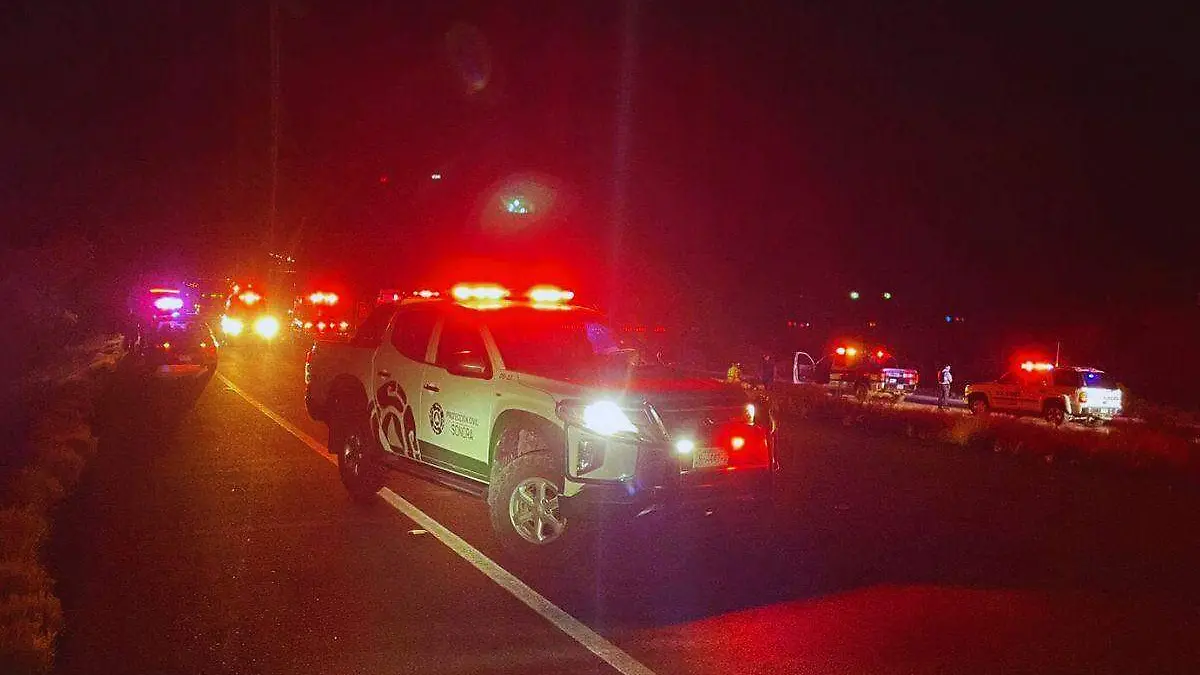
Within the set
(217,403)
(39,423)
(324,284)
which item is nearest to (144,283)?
(324,284)

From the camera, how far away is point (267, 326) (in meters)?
38.8

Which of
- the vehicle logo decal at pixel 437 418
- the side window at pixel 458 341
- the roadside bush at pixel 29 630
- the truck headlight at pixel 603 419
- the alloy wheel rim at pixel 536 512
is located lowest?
the roadside bush at pixel 29 630

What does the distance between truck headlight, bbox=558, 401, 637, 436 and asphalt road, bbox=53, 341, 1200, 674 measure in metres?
0.72

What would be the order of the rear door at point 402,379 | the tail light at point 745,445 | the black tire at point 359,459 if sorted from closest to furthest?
the tail light at point 745,445 → the rear door at point 402,379 → the black tire at point 359,459

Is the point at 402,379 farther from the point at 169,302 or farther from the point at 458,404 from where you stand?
the point at 169,302

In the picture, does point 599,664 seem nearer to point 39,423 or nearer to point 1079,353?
point 39,423

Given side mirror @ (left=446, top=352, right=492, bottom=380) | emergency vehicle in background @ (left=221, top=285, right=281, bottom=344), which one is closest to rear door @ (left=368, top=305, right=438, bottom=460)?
side mirror @ (left=446, top=352, right=492, bottom=380)

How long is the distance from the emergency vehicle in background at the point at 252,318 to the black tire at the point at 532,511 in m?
33.3

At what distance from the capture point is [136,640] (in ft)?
18.9

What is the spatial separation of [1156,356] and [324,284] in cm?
3084

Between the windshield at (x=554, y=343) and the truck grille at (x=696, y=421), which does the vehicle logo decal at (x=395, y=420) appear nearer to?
the windshield at (x=554, y=343)

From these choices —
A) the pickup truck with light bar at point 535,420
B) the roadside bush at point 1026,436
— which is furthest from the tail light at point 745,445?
the roadside bush at point 1026,436

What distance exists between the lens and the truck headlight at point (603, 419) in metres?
7.09

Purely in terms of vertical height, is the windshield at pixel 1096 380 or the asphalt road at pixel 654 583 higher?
the windshield at pixel 1096 380
